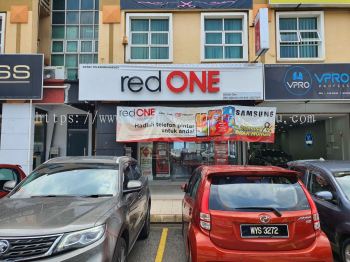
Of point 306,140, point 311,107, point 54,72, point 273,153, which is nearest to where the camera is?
point 54,72

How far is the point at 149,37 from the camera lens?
14.7 meters

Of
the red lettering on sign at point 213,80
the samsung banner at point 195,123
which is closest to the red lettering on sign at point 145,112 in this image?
the samsung banner at point 195,123

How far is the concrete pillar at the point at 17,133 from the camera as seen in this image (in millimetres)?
13617

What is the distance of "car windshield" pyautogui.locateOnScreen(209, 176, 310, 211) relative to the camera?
4.55m

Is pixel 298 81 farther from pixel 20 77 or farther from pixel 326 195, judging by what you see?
pixel 20 77

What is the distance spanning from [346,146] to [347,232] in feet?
39.5

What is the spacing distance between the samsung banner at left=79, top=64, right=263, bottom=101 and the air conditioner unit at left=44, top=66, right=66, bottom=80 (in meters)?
1.00

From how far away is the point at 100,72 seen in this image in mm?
13453

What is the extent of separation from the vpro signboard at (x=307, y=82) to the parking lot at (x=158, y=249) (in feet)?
23.8

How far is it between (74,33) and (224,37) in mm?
6206

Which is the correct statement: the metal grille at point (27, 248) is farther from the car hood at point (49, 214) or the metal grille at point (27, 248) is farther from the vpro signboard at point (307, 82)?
the vpro signboard at point (307, 82)

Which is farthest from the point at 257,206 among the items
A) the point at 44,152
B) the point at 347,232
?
the point at 44,152

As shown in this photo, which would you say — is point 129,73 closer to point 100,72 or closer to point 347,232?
point 100,72

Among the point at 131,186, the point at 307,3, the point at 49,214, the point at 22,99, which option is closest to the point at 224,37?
the point at 307,3
